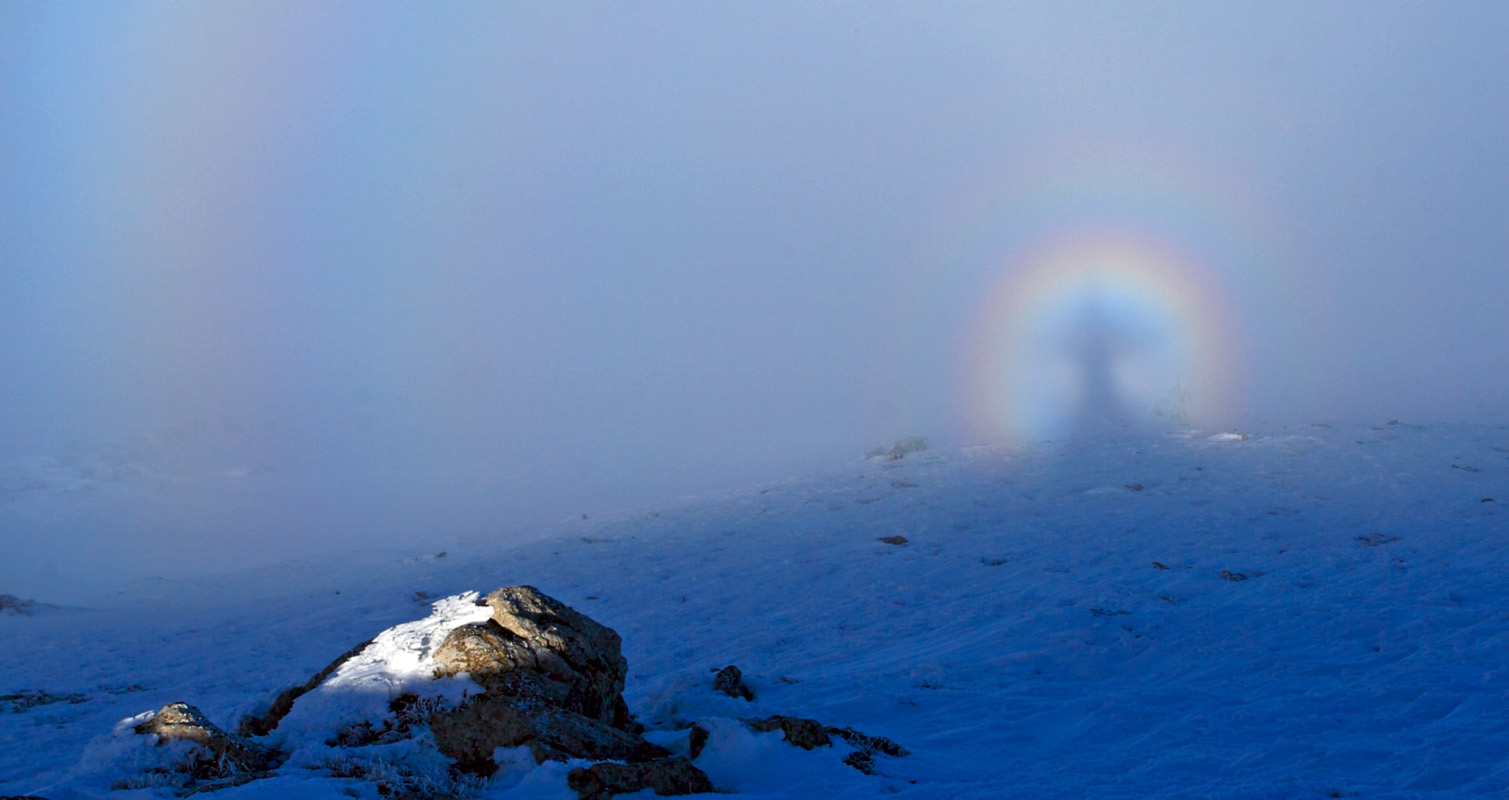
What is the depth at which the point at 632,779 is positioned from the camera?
5000mm

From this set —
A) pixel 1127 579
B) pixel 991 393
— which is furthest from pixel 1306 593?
pixel 991 393

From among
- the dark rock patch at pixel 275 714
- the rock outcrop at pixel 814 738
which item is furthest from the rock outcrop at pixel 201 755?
the rock outcrop at pixel 814 738

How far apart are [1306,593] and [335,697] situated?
12.0 m

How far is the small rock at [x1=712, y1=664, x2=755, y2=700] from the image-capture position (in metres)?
8.38

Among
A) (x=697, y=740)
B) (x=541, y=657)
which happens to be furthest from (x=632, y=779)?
(x=541, y=657)

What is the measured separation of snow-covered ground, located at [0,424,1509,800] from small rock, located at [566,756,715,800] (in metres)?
0.19

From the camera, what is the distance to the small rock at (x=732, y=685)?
8.38m

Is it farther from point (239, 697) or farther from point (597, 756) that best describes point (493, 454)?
point (597, 756)

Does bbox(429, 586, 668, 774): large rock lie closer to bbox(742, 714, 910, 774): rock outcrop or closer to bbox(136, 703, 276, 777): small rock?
bbox(742, 714, 910, 774): rock outcrop

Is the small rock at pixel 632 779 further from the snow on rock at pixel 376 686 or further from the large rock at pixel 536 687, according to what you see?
the snow on rock at pixel 376 686

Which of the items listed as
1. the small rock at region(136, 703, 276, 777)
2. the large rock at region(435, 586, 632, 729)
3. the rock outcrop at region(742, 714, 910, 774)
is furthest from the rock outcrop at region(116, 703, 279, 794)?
the rock outcrop at region(742, 714, 910, 774)

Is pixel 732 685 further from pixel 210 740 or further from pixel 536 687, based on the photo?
pixel 210 740

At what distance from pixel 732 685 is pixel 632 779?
3.58 metres

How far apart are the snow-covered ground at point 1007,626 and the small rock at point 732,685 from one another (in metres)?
0.18
